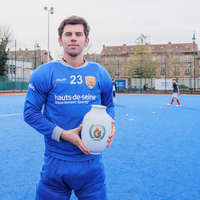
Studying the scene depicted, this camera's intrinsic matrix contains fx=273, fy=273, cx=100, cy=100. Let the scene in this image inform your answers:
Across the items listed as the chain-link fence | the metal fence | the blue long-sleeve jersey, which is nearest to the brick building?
the chain-link fence

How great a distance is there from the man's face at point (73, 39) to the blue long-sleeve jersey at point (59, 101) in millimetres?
105

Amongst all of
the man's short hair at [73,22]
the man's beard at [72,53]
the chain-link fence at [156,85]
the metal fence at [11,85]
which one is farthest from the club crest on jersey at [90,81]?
the chain-link fence at [156,85]

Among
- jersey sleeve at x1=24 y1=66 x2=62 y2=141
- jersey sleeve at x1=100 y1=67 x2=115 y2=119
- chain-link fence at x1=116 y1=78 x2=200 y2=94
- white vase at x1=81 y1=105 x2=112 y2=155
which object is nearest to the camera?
white vase at x1=81 y1=105 x2=112 y2=155

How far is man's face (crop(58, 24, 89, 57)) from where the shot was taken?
6.13 feet

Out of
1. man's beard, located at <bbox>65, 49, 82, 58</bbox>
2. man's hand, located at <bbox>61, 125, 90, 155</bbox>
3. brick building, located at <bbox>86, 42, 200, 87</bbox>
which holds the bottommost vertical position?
man's hand, located at <bbox>61, 125, 90, 155</bbox>

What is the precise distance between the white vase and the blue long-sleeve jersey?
170mm

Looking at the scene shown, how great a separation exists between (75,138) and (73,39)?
0.67 meters

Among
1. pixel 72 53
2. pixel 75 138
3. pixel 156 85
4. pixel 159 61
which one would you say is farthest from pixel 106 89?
pixel 159 61

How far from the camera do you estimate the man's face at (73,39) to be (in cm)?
187

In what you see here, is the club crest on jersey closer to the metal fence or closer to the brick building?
the metal fence

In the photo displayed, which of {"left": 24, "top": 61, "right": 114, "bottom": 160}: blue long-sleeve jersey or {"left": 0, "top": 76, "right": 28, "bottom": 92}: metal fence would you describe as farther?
{"left": 0, "top": 76, "right": 28, "bottom": 92}: metal fence

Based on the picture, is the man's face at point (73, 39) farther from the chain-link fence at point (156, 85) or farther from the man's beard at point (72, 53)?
the chain-link fence at point (156, 85)

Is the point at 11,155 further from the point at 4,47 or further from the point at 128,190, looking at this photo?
the point at 4,47

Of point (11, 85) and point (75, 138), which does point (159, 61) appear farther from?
point (75, 138)
